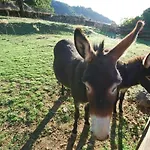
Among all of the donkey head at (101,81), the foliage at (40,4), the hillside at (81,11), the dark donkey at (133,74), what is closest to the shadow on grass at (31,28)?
the dark donkey at (133,74)

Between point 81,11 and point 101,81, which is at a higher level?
point 101,81

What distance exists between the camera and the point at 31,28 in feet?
58.1

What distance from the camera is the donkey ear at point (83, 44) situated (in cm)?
319

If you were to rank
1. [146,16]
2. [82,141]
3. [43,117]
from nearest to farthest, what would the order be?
[82,141]
[43,117]
[146,16]

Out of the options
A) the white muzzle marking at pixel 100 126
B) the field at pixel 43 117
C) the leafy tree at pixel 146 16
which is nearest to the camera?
the white muzzle marking at pixel 100 126

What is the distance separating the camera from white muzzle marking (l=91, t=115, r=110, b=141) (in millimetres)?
2934

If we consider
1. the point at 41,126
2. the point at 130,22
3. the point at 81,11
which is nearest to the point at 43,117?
the point at 41,126

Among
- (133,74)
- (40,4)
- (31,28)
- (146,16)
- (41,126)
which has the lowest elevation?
(31,28)

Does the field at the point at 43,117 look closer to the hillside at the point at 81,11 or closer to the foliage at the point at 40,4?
the foliage at the point at 40,4

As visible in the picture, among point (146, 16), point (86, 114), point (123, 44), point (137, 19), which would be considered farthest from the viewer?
point (137, 19)

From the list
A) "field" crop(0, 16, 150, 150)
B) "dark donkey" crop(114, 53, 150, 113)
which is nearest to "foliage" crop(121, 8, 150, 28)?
"field" crop(0, 16, 150, 150)

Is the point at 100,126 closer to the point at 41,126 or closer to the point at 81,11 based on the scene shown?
the point at 41,126

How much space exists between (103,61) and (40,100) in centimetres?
300

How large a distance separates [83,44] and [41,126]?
7.63ft
